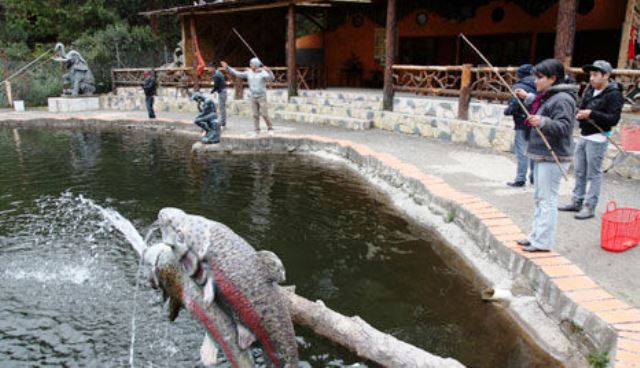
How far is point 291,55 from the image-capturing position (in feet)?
44.1

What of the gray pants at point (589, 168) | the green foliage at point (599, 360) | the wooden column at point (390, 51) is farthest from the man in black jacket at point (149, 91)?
the green foliage at point (599, 360)

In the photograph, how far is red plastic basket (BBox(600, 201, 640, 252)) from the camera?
3.92 meters

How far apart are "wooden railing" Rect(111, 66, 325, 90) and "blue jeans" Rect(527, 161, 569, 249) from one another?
35.6 feet

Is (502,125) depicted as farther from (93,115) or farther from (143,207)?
(93,115)

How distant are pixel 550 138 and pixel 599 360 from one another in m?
1.63

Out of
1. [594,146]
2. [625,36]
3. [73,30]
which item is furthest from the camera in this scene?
[73,30]

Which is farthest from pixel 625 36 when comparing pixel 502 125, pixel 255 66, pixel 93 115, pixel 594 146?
pixel 93 115

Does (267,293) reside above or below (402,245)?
above

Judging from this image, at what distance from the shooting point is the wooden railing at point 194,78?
1475cm

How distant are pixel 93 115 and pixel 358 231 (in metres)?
12.2

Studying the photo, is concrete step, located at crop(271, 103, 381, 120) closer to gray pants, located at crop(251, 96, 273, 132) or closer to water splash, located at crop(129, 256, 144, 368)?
gray pants, located at crop(251, 96, 273, 132)

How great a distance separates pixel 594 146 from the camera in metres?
4.63

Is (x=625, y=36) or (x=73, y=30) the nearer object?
(x=625, y=36)

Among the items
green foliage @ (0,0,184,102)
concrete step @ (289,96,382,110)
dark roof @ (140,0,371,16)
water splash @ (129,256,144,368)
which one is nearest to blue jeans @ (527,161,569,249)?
water splash @ (129,256,144,368)
